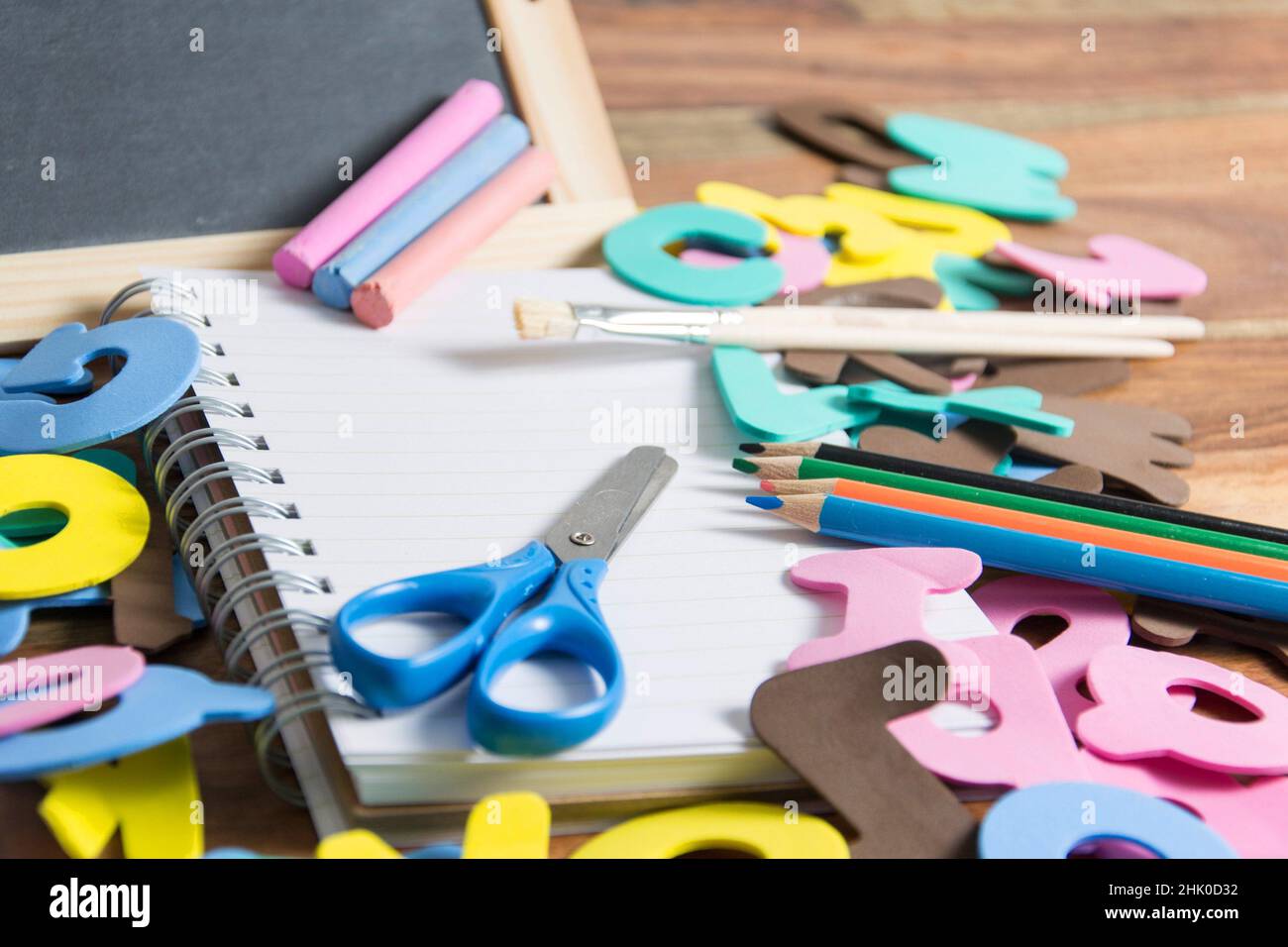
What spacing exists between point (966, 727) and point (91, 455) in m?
0.46

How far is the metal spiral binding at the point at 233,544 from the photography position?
1.81ft

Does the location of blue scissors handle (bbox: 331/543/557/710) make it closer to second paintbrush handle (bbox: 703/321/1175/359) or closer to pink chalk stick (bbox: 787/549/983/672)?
pink chalk stick (bbox: 787/549/983/672)

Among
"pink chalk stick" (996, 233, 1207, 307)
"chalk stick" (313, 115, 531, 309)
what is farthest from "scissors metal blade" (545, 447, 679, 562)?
"pink chalk stick" (996, 233, 1207, 307)

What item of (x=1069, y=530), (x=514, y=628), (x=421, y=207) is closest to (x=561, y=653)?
(x=514, y=628)

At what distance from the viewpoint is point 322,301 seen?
0.81m

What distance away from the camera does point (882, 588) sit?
0.62 metres

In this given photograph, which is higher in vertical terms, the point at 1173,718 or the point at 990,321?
the point at 990,321

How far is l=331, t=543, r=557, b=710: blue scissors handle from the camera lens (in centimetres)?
53

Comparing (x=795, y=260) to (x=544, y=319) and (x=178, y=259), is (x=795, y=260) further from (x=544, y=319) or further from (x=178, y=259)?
(x=178, y=259)

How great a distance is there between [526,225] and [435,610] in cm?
38

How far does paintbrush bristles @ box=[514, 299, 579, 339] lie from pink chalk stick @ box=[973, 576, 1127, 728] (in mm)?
277

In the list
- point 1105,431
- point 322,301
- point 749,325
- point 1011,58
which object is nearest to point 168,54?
point 322,301

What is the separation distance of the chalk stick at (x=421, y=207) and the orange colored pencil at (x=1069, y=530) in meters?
0.33

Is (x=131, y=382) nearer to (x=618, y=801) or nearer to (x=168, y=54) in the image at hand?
(x=168, y=54)
